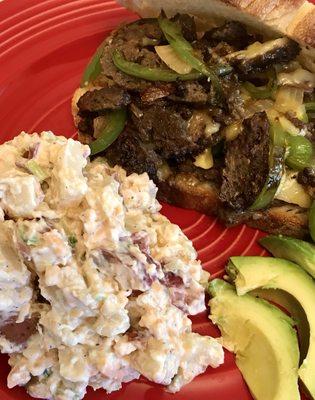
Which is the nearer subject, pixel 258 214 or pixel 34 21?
pixel 258 214

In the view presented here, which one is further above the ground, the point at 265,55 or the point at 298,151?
the point at 265,55

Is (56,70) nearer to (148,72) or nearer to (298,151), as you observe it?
(148,72)

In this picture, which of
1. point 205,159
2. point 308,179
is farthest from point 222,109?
point 308,179

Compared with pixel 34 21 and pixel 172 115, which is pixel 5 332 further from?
pixel 34 21

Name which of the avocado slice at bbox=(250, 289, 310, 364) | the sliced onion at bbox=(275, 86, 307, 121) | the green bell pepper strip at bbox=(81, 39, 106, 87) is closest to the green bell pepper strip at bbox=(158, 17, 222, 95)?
the sliced onion at bbox=(275, 86, 307, 121)

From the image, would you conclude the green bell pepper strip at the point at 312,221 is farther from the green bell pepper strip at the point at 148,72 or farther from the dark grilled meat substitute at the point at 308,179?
the green bell pepper strip at the point at 148,72

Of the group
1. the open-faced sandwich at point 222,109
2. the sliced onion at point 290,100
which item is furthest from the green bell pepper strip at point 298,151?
the sliced onion at point 290,100

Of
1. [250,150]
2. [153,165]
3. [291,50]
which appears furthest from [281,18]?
[153,165]

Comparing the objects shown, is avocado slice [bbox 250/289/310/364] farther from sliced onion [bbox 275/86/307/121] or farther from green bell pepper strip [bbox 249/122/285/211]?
sliced onion [bbox 275/86/307/121]
